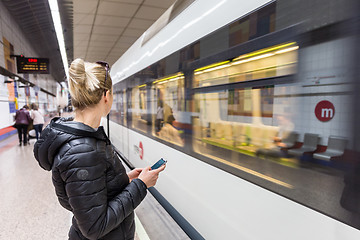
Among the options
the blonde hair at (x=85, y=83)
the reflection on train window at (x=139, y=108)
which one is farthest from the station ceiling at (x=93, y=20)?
the blonde hair at (x=85, y=83)

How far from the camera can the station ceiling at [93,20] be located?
24.0 ft

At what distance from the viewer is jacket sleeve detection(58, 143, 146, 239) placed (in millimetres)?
904

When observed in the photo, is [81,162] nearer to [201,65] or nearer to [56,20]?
[201,65]

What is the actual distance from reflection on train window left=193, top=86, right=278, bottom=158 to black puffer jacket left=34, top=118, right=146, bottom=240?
85cm

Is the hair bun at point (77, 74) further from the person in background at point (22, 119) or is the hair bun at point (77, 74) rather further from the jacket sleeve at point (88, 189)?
the person in background at point (22, 119)

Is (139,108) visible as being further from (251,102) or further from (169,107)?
(251,102)

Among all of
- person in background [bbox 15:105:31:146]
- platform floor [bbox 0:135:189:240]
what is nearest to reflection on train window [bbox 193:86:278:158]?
platform floor [bbox 0:135:189:240]

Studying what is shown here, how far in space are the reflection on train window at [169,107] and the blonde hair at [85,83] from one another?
139cm

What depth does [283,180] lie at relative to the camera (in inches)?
50.2

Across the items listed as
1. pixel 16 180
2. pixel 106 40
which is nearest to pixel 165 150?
pixel 16 180

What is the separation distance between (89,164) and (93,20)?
883 cm

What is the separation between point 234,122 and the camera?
5.61 feet

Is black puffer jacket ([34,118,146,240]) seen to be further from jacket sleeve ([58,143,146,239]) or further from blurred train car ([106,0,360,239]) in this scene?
blurred train car ([106,0,360,239])

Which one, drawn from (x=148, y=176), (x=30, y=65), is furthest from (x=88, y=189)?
(x=30, y=65)
